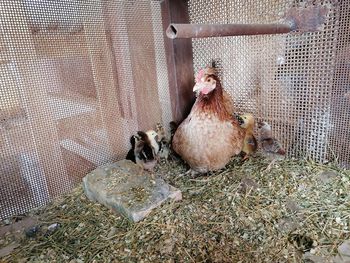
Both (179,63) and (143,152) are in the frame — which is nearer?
(143,152)

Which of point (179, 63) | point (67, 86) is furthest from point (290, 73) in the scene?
point (67, 86)

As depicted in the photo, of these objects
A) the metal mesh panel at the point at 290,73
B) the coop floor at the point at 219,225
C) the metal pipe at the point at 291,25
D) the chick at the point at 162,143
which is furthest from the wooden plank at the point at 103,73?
the metal pipe at the point at 291,25

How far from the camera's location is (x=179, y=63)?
2.01m

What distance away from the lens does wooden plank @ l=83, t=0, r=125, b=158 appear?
161cm

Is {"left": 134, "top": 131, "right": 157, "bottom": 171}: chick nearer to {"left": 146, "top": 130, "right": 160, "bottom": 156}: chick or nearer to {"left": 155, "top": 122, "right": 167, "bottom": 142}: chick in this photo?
{"left": 146, "top": 130, "right": 160, "bottom": 156}: chick

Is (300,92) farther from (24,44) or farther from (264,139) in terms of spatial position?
(24,44)

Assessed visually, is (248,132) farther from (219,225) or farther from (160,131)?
(219,225)

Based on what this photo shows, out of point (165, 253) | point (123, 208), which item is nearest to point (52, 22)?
point (123, 208)

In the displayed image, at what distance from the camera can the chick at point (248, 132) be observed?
6.21ft

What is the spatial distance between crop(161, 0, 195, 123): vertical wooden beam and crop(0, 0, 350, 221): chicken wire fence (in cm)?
6

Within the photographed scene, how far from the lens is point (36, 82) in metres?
1.46

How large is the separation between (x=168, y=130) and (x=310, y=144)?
1.06 metres

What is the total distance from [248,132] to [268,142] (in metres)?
0.16

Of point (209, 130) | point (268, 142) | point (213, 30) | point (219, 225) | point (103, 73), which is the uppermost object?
point (213, 30)
